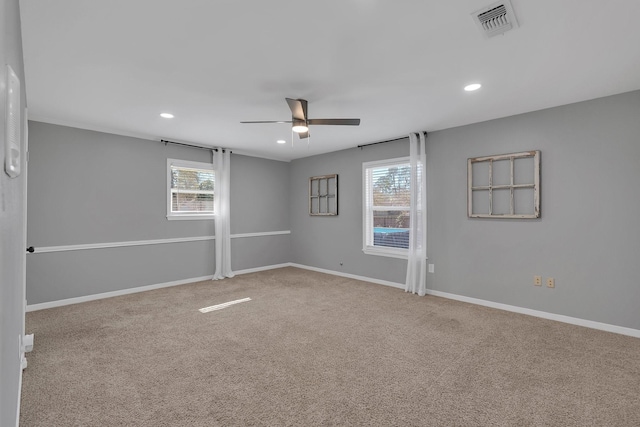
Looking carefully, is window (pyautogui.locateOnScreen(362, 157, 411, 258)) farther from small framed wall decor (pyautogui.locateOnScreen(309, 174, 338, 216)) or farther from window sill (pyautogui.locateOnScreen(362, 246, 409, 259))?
small framed wall decor (pyautogui.locateOnScreen(309, 174, 338, 216))

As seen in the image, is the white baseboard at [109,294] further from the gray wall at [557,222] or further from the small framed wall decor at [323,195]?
the gray wall at [557,222]

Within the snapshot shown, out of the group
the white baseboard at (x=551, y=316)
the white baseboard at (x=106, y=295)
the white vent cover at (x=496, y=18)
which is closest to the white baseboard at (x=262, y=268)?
the white baseboard at (x=106, y=295)

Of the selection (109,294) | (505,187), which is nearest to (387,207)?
(505,187)

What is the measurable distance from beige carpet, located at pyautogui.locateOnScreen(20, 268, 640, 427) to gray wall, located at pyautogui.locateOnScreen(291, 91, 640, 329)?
14.3 inches

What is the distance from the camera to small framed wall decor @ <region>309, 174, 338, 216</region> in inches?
236

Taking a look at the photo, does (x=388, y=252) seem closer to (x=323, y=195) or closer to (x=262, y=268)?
(x=323, y=195)

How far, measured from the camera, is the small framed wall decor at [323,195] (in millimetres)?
5988

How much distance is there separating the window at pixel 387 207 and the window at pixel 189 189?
2821mm

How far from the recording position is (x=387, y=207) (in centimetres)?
525

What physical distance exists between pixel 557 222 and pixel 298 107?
3.17 meters

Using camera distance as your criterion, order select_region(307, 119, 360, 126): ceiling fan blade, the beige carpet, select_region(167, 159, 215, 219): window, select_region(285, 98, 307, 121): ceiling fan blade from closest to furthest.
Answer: the beige carpet < select_region(285, 98, 307, 121): ceiling fan blade < select_region(307, 119, 360, 126): ceiling fan blade < select_region(167, 159, 215, 219): window

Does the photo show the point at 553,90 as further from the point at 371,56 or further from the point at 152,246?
the point at 152,246

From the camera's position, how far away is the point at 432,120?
13.3ft

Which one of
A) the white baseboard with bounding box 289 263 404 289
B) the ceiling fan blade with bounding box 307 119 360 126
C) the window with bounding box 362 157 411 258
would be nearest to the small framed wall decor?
the window with bounding box 362 157 411 258
